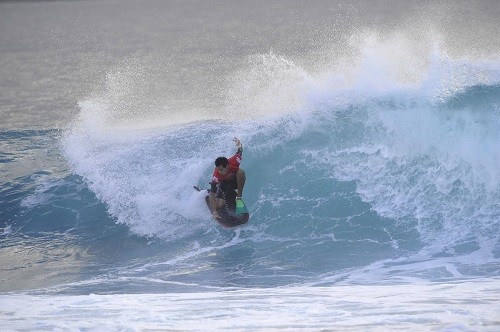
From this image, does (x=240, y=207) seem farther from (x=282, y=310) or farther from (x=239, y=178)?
(x=282, y=310)

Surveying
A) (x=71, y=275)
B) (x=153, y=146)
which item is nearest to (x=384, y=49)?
(x=153, y=146)

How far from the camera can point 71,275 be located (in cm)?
1322

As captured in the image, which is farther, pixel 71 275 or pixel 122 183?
pixel 122 183

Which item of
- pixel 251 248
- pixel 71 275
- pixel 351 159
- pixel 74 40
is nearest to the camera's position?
pixel 71 275

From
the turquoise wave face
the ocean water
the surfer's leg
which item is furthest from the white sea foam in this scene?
the surfer's leg

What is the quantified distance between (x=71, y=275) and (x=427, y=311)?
649cm

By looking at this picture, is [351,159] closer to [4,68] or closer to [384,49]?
[384,49]

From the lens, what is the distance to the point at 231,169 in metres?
13.3

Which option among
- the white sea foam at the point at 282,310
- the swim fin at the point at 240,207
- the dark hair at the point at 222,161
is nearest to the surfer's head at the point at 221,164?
the dark hair at the point at 222,161

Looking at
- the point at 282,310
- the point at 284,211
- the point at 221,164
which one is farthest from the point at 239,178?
the point at 282,310

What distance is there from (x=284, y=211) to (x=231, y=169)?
95.5 inches

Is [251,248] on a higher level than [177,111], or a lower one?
lower

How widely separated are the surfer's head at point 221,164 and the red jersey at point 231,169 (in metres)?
0.08

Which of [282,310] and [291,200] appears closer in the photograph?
[282,310]
